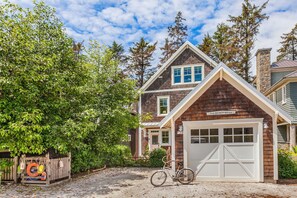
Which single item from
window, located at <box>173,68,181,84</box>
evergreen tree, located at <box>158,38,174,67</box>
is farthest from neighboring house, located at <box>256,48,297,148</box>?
evergreen tree, located at <box>158,38,174,67</box>

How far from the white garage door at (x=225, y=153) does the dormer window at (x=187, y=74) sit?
383 inches

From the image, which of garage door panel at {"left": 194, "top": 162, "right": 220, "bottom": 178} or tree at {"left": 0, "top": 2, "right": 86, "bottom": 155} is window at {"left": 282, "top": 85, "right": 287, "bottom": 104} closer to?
garage door panel at {"left": 194, "top": 162, "right": 220, "bottom": 178}

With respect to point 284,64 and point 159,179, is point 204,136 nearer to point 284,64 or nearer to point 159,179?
point 159,179

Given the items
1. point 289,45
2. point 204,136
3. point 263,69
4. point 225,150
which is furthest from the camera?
point 289,45

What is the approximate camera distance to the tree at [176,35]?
38.6m

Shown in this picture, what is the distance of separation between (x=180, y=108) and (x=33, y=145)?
6298mm

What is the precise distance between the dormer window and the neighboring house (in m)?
6.38

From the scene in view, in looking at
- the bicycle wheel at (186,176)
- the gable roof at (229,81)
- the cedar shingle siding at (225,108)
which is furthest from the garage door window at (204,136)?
the bicycle wheel at (186,176)

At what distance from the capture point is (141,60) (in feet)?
121

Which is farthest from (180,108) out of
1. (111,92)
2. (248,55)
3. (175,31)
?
(175,31)

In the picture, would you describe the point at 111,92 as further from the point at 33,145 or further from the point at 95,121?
the point at 33,145

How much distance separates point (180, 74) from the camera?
792 inches

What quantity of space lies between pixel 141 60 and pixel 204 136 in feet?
91.3

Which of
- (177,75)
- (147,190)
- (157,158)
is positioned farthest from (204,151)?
(177,75)
